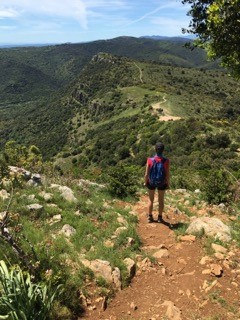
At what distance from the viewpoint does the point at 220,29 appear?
748 cm

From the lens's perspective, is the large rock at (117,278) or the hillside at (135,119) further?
the hillside at (135,119)

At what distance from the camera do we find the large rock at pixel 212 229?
7.74m

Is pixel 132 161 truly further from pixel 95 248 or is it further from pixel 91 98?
pixel 91 98

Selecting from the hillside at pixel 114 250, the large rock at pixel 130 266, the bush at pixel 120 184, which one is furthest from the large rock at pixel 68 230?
the bush at pixel 120 184

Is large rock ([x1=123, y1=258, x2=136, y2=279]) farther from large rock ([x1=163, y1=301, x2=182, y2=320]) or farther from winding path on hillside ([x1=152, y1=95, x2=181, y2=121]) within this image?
winding path on hillside ([x1=152, y1=95, x2=181, y2=121])

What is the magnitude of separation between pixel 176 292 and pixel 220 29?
221 inches

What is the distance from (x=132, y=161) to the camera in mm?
53219

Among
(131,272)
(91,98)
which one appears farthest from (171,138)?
(91,98)

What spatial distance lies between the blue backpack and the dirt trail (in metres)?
1.72

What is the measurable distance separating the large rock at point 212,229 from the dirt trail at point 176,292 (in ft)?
1.36

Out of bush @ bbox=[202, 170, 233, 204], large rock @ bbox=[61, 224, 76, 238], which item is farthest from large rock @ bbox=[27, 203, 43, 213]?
bush @ bbox=[202, 170, 233, 204]

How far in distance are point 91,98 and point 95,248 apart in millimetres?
120832

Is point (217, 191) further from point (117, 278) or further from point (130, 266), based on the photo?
point (117, 278)

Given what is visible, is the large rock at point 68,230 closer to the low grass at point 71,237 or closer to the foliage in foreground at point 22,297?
the low grass at point 71,237
